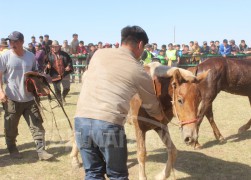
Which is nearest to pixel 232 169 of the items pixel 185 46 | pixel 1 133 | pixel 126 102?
pixel 126 102

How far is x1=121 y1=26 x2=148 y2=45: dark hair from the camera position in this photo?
306cm

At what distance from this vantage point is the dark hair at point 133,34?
3059 mm

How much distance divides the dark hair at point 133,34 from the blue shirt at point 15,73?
3062 millimetres

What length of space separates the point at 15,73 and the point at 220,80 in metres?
4.02

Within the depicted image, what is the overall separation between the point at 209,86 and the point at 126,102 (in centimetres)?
413

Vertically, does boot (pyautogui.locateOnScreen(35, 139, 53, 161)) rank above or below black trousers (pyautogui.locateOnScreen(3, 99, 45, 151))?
below

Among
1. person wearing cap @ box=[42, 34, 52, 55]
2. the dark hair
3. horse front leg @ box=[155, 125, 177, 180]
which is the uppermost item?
the dark hair

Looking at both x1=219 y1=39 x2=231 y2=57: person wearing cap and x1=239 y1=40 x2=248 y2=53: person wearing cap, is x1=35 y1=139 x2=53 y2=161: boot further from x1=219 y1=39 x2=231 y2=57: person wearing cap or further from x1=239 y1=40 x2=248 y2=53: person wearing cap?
x1=239 y1=40 x2=248 y2=53: person wearing cap

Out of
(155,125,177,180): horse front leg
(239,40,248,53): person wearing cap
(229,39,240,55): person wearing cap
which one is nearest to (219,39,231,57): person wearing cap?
(229,39,240,55): person wearing cap

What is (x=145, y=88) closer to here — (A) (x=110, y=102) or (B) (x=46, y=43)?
(A) (x=110, y=102)

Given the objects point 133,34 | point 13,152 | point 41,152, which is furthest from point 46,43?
point 133,34

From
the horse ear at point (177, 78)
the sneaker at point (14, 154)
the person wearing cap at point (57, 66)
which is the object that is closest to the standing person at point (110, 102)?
the horse ear at point (177, 78)

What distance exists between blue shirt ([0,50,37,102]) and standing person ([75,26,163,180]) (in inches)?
114

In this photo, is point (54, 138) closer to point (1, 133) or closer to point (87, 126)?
point (1, 133)
